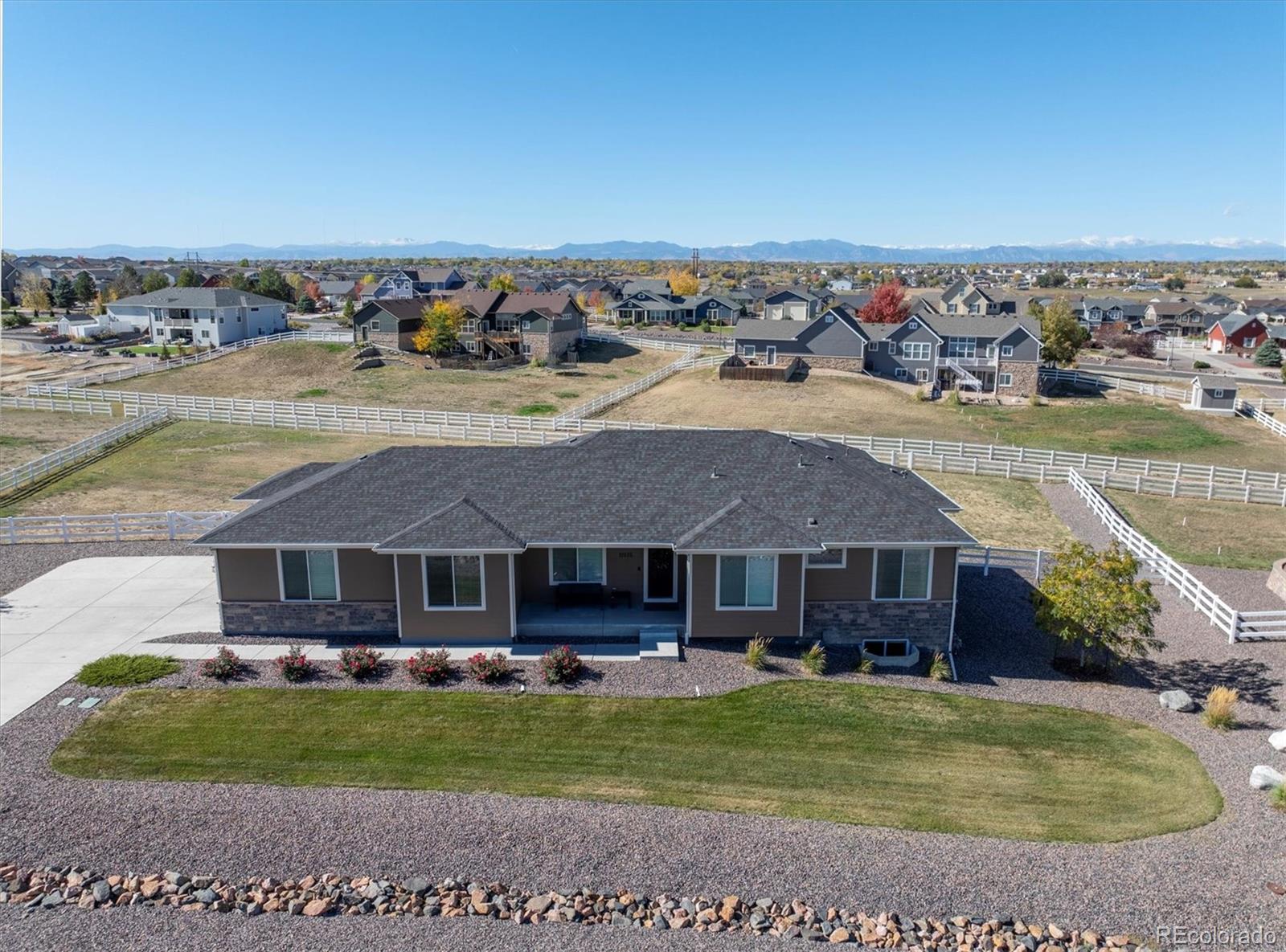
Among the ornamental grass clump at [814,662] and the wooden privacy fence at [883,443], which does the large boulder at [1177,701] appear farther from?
the wooden privacy fence at [883,443]

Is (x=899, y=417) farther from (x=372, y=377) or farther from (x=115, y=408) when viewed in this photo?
(x=115, y=408)

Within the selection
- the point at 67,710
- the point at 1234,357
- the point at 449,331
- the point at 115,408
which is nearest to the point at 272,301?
the point at 449,331

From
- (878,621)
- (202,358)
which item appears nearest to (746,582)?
(878,621)

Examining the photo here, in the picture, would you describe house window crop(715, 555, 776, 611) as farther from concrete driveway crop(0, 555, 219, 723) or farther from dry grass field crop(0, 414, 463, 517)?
dry grass field crop(0, 414, 463, 517)

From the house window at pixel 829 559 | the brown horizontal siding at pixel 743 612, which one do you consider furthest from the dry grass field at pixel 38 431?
the house window at pixel 829 559

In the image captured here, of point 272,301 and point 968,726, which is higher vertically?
point 272,301
